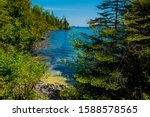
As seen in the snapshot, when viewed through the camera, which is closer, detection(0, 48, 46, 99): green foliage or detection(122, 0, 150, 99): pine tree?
detection(0, 48, 46, 99): green foliage

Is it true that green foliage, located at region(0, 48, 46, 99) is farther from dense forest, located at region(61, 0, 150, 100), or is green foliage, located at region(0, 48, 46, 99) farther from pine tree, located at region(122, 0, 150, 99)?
pine tree, located at region(122, 0, 150, 99)

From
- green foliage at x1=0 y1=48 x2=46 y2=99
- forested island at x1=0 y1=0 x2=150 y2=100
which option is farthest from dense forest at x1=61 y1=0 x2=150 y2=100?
green foliage at x1=0 y1=48 x2=46 y2=99

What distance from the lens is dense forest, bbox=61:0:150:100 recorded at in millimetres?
25453

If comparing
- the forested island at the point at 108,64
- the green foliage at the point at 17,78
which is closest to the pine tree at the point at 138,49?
the forested island at the point at 108,64

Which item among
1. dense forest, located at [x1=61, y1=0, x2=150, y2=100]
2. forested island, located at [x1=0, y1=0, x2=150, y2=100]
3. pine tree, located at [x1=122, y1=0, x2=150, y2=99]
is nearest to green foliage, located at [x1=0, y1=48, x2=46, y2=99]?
forested island, located at [x1=0, y1=0, x2=150, y2=100]

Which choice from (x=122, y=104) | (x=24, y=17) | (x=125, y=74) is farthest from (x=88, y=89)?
(x=24, y=17)

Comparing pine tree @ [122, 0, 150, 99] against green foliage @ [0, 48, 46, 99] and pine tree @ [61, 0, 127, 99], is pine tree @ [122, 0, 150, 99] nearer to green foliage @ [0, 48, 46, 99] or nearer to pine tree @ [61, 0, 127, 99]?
pine tree @ [61, 0, 127, 99]

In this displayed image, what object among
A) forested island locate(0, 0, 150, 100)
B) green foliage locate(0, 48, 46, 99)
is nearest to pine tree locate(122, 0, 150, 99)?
forested island locate(0, 0, 150, 100)

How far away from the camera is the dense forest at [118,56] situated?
83.5 ft

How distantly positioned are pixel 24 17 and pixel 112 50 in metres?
38.2

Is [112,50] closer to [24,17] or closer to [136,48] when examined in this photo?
[136,48]

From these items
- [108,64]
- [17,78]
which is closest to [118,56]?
[108,64]

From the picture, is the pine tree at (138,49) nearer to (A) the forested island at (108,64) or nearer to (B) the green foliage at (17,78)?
(A) the forested island at (108,64)

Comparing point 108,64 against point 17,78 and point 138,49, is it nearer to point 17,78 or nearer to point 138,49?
point 138,49
